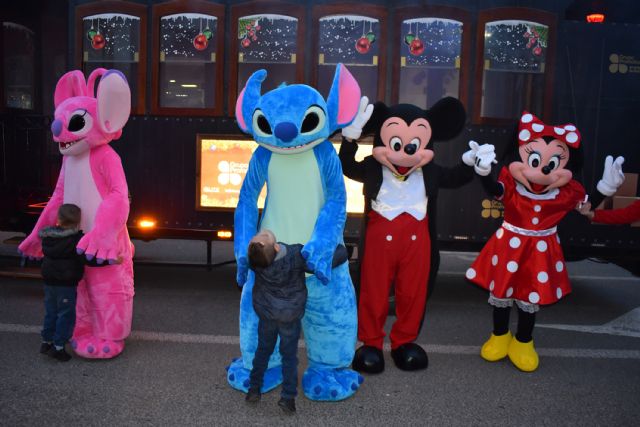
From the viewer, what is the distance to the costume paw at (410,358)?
4.00 m

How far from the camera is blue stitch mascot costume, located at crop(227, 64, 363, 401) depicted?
335 cm

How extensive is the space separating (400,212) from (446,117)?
0.74 meters

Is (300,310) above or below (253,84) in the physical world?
below

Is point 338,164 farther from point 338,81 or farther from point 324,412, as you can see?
A: point 324,412

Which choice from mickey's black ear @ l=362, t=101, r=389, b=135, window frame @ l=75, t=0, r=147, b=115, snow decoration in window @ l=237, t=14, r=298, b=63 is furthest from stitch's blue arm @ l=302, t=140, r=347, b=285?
window frame @ l=75, t=0, r=147, b=115

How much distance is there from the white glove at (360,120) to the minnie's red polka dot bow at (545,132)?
113 cm

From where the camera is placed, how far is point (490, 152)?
149 inches

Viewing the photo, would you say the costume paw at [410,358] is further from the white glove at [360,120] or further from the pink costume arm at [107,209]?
the pink costume arm at [107,209]

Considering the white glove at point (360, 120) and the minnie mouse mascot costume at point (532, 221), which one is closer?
the white glove at point (360, 120)

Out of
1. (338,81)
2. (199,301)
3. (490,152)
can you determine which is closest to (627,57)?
(490,152)

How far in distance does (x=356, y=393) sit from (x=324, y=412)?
34 centimetres

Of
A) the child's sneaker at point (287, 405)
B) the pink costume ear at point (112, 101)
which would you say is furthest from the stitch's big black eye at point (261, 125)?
the child's sneaker at point (287, 405)

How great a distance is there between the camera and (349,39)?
5422 millimetres

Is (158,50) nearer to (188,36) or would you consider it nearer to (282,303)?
(188,36)
